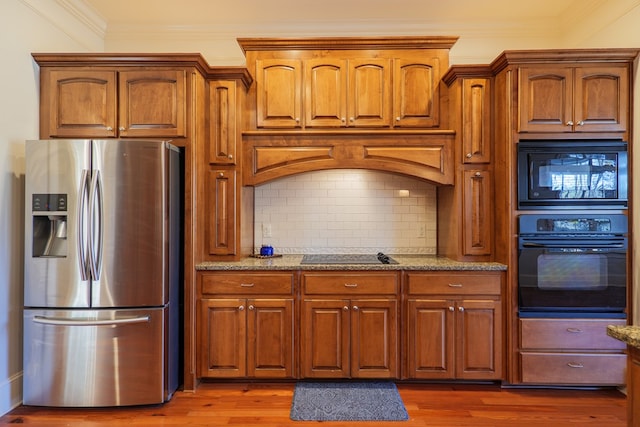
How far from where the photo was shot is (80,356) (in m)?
2.51

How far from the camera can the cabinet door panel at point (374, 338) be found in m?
2.82

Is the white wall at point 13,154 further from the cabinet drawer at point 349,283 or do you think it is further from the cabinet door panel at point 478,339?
the cabinet door panel at point 478,339

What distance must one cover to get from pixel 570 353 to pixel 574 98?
5.70 ft

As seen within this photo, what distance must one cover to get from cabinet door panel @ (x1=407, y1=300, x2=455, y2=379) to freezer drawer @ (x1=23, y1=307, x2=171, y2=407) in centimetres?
182

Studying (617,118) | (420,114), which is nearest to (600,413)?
(617,118)

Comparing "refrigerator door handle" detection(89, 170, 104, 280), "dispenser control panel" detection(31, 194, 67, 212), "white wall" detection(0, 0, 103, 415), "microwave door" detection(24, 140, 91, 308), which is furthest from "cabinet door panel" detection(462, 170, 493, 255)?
"white wall" detection(0, 0, 103, 415)

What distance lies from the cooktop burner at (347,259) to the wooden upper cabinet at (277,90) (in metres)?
1.06

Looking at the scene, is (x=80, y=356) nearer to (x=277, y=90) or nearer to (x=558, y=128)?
(x=277, y=90)

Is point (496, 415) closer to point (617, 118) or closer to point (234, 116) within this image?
point (617, 118)

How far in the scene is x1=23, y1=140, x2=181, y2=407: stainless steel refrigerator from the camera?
2.48 meters

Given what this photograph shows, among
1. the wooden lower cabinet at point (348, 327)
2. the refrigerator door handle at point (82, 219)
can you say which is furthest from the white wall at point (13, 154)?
the wooden lower cabinet at point (348, 327)

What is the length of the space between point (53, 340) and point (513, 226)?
3.09m

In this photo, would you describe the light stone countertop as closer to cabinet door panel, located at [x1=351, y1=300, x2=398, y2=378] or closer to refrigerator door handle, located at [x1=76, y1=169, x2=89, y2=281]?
cabinet door panel, located at [x1=351, y1=300, x2=398, y2=378]

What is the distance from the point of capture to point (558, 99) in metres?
2.75
